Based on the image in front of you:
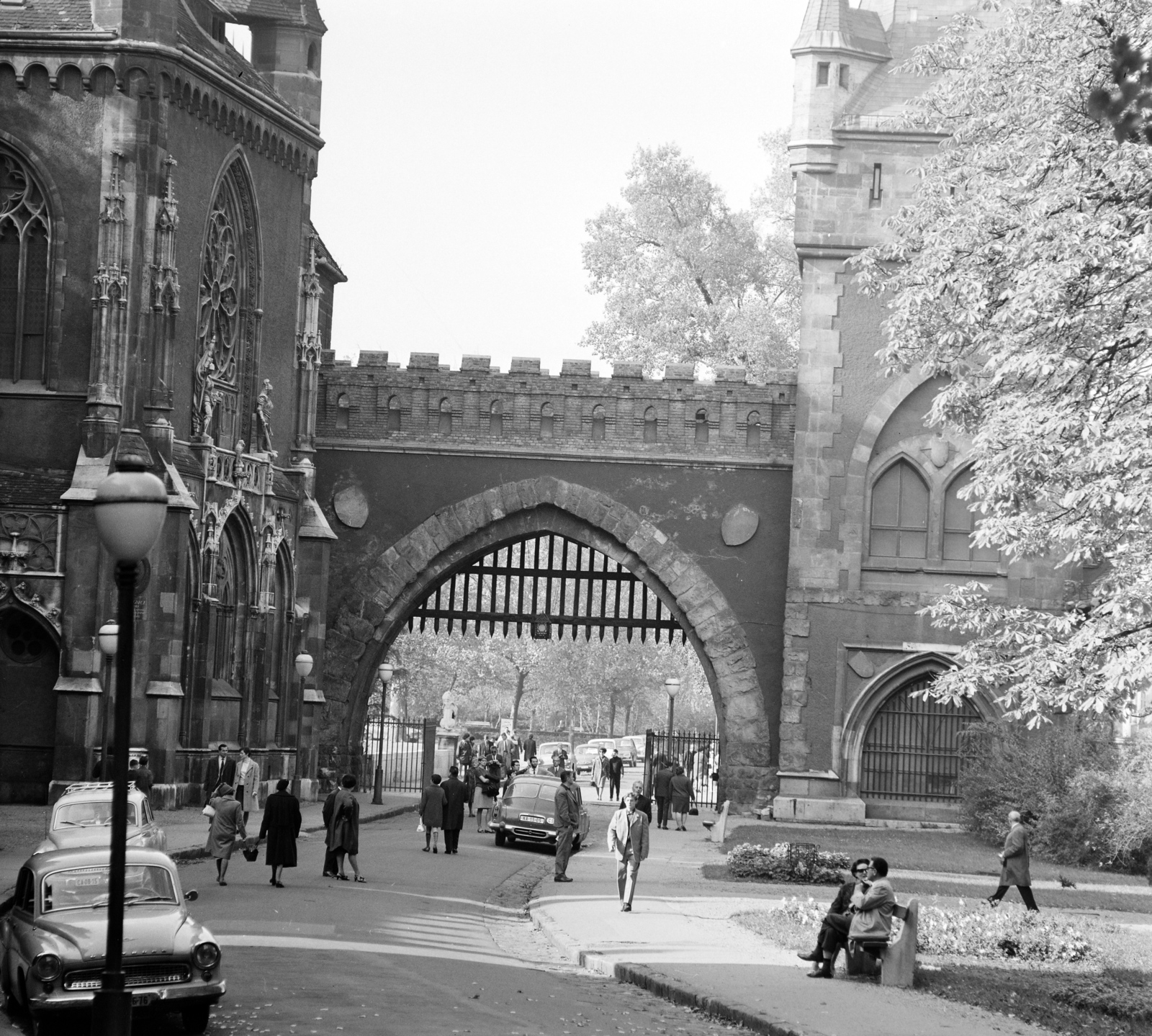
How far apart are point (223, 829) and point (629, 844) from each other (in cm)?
434

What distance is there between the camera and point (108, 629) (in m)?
25.8

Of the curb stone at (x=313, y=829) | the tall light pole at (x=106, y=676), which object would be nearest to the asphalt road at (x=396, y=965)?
the curb stone at (x=313, y=829)

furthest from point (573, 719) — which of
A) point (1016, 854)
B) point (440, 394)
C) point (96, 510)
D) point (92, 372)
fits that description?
point (96, 510)

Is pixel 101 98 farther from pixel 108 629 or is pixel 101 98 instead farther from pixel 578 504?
pixel 578 504

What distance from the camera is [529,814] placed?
29.9 metres

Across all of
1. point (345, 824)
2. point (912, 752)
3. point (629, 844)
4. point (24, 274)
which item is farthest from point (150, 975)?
point (912, 752)

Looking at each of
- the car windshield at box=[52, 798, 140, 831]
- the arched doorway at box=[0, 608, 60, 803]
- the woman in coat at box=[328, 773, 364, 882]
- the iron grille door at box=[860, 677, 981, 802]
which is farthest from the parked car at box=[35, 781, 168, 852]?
the iron grille door at box=[860, 677, 981, 802]

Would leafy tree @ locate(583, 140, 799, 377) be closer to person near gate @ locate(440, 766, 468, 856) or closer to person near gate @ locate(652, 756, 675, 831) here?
person near gate @ locate(652, 756, 675, 831)

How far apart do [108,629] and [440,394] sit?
39.7 feet

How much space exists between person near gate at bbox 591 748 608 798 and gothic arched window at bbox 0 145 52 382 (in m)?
22.6

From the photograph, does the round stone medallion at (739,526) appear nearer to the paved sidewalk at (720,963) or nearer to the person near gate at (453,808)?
the person near gate at (453,808)

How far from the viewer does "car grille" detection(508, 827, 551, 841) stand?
97.2 ft

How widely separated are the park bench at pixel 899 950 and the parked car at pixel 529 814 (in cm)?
1418

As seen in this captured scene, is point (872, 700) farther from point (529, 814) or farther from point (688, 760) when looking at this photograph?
point (688, 760)
